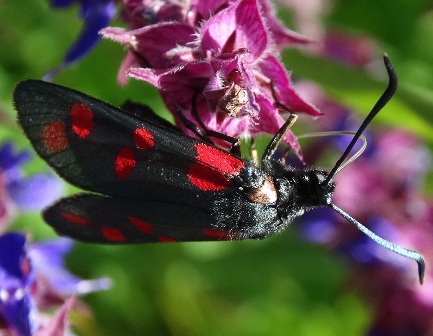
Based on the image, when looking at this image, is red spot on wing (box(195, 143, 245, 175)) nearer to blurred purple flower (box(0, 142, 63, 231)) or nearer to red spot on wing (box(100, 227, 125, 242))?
red spot on wing (box(100, 227, 125, 242))

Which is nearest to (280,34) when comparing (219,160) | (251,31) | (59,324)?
(251,31)

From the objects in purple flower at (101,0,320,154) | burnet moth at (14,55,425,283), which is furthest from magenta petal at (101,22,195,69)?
burnet moth at (14,55,425,283)

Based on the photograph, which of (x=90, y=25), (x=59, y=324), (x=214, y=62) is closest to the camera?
(x=214, y=62)

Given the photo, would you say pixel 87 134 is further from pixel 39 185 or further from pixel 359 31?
pixel 359 31

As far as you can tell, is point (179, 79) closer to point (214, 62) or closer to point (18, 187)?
point (214, 62)

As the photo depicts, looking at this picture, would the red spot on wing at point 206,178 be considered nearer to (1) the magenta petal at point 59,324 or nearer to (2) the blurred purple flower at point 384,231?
(1) the magenta petal at point 59,324
